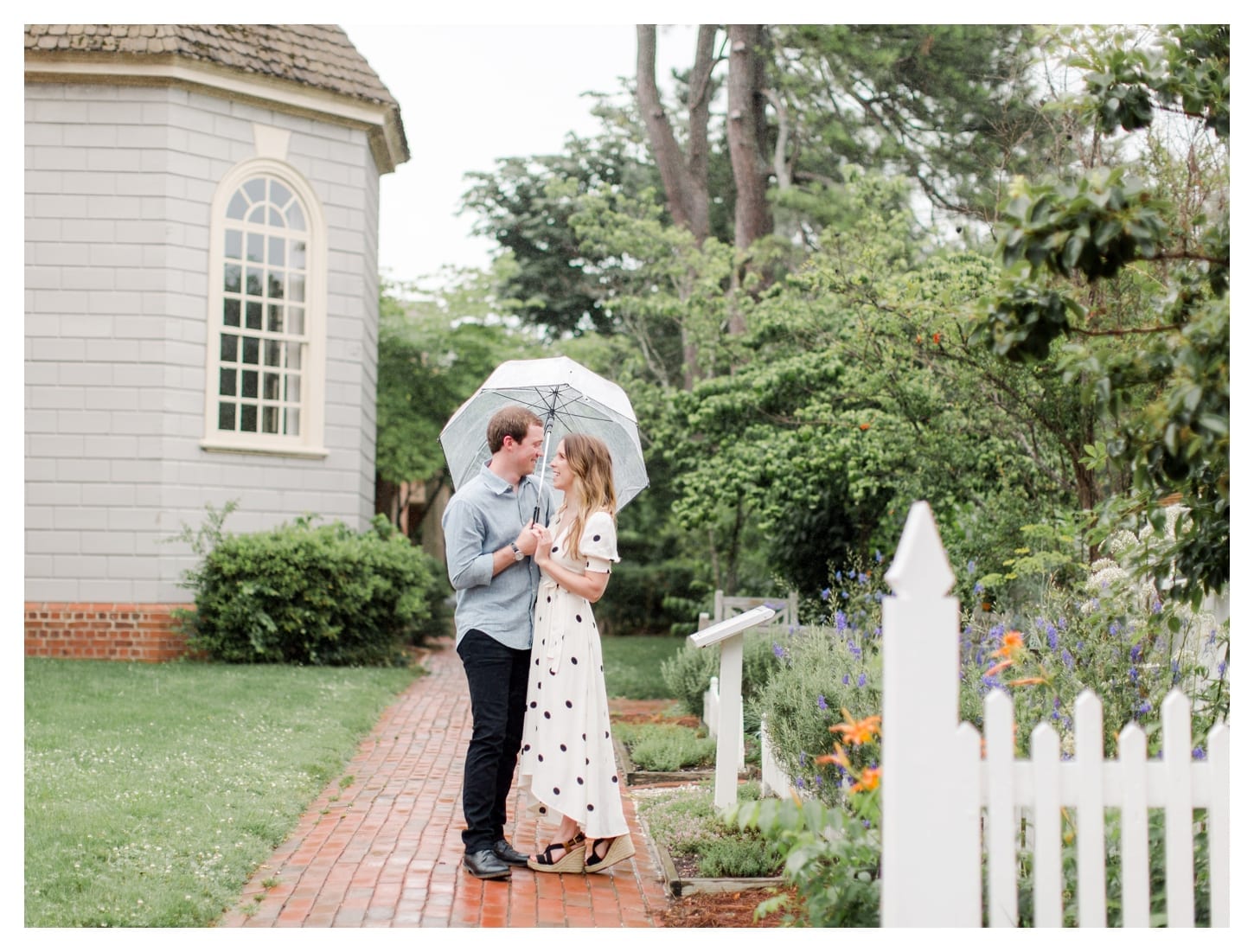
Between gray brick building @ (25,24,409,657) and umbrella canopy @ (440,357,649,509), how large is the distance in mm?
7638

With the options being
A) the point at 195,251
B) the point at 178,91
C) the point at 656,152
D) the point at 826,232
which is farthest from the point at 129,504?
the point at 656,152

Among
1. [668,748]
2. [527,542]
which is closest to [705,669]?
[668,748]

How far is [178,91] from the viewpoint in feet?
40.4

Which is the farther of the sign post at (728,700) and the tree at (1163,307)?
the sign post at (728,700)

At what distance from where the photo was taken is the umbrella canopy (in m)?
5.47

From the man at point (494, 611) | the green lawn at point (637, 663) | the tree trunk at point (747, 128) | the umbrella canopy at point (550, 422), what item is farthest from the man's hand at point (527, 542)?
the tree trunk at point (747, 128)

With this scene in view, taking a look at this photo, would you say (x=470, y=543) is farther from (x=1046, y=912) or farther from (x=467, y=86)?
(x=467, y=86)

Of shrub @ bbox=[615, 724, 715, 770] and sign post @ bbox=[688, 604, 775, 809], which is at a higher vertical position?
sign post @ bbox=[688, 604, 775, 809]

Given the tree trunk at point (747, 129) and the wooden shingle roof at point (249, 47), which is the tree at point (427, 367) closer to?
the tree trunk at point (747, 129)

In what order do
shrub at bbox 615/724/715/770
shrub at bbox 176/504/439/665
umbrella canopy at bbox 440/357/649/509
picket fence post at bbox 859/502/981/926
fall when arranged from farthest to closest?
shrub at bbox 176/504/439/665 → shrub at bbox 615/724/715/770 → umbrella canopy at bbox 440/357/649/509 → picket fence post at bbox 859/502/981/926

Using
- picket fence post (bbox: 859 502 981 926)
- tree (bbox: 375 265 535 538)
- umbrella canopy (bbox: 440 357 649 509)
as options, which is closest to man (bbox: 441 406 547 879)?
umbrella canopy (bbox: 440 357 649 509)

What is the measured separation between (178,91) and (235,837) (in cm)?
953

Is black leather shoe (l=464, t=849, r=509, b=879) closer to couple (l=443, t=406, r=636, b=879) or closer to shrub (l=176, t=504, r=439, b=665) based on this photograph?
couple (l=443, t=406, r=636, b=879)

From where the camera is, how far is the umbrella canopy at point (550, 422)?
5.47 m
